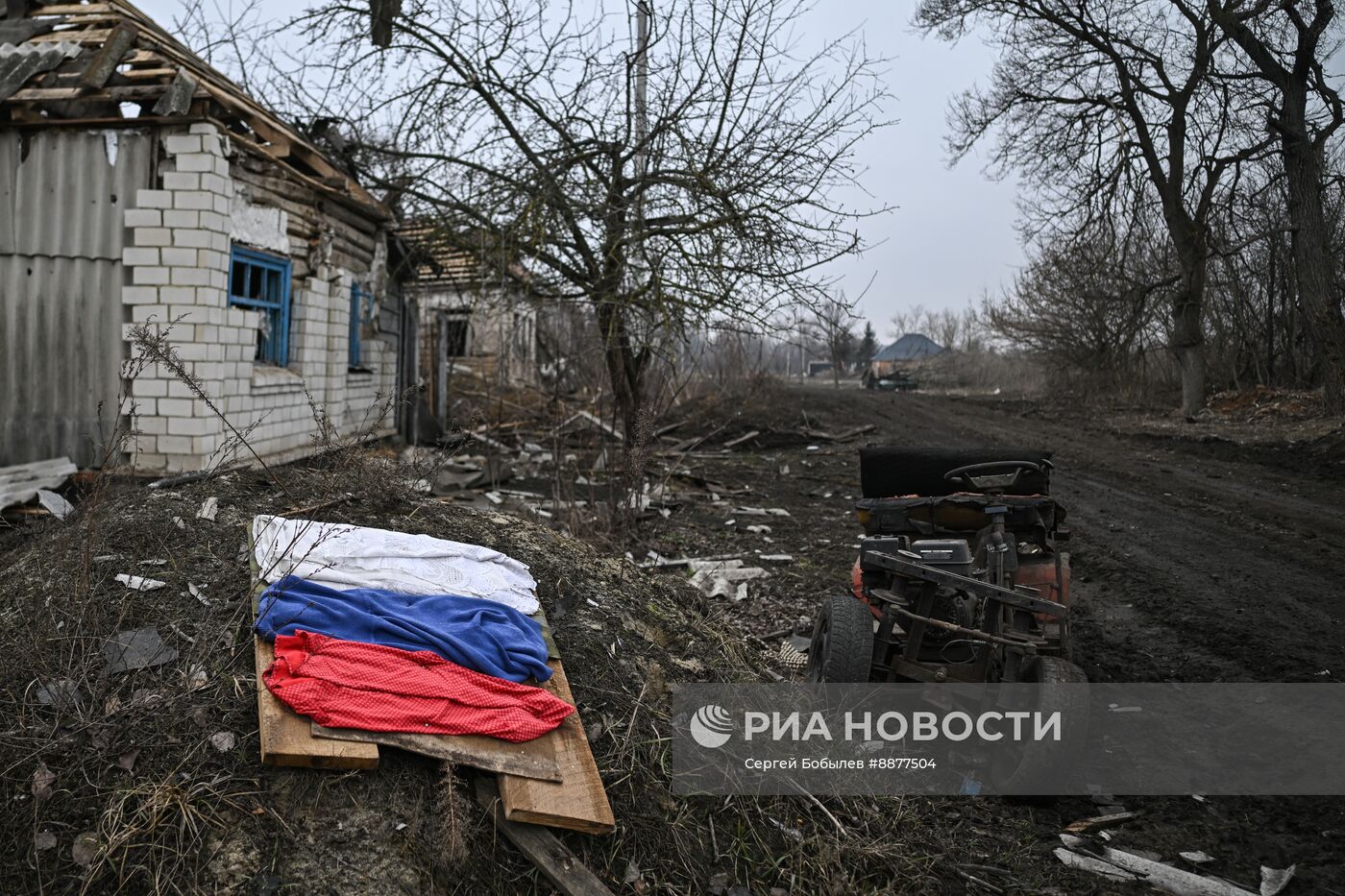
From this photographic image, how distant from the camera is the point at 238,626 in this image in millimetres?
3922

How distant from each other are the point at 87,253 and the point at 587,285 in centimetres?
526

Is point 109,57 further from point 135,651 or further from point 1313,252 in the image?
point 1313,252

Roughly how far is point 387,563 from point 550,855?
199cm

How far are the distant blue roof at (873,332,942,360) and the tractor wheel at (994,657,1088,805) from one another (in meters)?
84.1

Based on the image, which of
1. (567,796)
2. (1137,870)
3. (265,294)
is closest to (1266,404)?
(1137,870)

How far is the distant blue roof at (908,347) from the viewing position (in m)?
86.0

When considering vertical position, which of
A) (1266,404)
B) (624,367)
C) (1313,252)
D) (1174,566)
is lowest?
(1174,566)

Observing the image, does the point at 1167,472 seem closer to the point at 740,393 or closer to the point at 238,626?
the point at 740,393

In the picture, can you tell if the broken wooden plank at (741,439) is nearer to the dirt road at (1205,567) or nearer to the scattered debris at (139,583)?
the dirt road at (1205,567)

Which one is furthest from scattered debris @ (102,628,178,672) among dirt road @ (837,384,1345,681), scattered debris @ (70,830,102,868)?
dirt road @ (837,384,1345,681)

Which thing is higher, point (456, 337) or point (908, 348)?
point (908, 348)

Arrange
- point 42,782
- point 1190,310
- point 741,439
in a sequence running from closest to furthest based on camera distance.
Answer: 1. point 42,782
2. point 741,439
3. point 1190,310

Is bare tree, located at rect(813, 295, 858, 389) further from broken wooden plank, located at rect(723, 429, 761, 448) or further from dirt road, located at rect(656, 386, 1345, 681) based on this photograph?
broken wooden plank, located at rect(723, 429, 761, 448)

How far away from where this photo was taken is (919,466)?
18.1 feet
